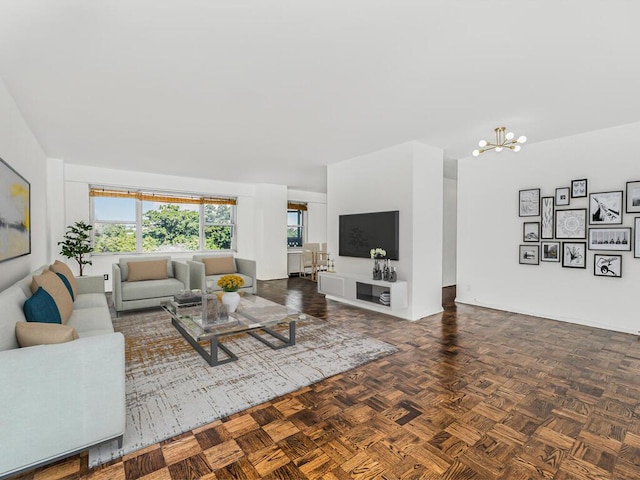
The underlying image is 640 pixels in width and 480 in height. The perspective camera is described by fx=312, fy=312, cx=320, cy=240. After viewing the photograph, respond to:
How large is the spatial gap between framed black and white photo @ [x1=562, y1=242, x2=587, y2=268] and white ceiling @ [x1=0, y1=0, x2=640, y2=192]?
58.2 inches

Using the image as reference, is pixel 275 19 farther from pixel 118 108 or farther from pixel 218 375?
pixel 218 375

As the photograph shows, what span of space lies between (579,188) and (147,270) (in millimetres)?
6383

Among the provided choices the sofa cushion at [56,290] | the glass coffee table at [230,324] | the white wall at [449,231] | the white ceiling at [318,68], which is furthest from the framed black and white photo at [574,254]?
the sofa cushion at [56,290]

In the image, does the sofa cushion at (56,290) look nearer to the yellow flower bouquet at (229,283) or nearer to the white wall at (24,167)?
the white wall at (24,167)

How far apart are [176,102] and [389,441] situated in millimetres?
3358

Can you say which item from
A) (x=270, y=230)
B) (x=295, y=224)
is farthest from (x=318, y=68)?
(x=295, y=224)

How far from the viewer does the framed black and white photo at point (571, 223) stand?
406 cm

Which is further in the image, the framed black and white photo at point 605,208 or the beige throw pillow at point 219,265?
the beige throw pillow at point 219,265

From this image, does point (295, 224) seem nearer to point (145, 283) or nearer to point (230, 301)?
point (145, 283)

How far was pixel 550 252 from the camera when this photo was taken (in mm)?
4367

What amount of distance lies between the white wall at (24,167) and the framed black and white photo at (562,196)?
619 centimetres

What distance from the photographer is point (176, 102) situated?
3082 mm

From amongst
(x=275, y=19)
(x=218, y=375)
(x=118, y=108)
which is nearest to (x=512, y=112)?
(x=275, y=19)

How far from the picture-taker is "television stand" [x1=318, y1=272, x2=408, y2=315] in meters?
4.32
